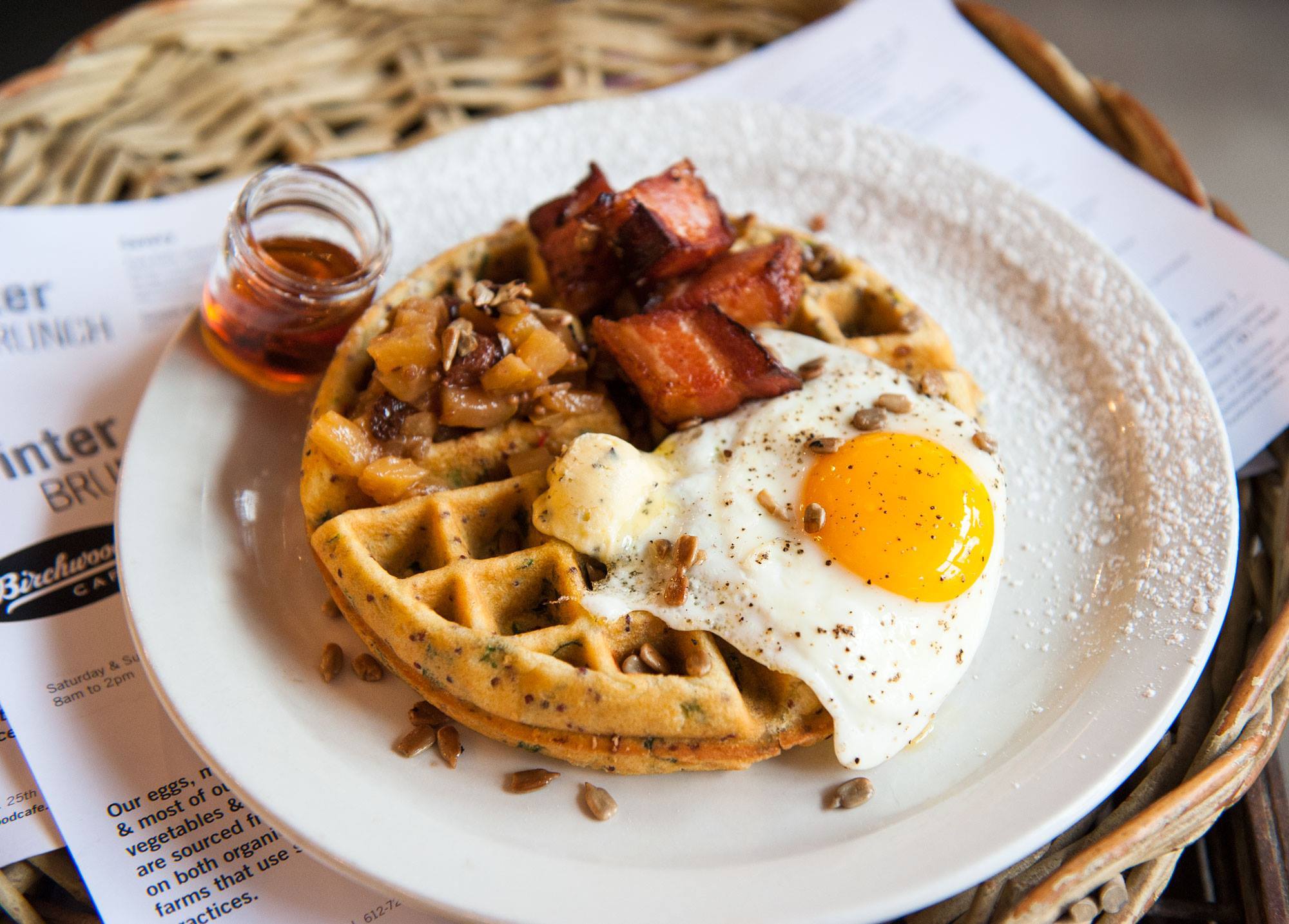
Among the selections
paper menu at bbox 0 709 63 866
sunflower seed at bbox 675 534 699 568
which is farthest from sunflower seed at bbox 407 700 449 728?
paper menu at bbox 0 709 63 866

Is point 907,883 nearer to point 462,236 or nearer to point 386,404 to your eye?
point 386,404

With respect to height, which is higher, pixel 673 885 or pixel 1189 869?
pixel 673 885

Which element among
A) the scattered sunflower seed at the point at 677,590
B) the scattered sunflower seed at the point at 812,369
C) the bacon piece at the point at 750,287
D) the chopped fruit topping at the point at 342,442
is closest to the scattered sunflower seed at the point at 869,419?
the scattered sunflower seed at the point at 812,369

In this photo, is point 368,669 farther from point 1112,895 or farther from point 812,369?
point 1112,895

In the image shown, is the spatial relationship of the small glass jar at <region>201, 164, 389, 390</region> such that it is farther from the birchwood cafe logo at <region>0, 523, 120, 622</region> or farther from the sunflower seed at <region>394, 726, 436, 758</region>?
the sunflower seed at <region>394, 726, 436, 758</region>

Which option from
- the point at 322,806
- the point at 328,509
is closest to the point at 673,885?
the point at 322,806
